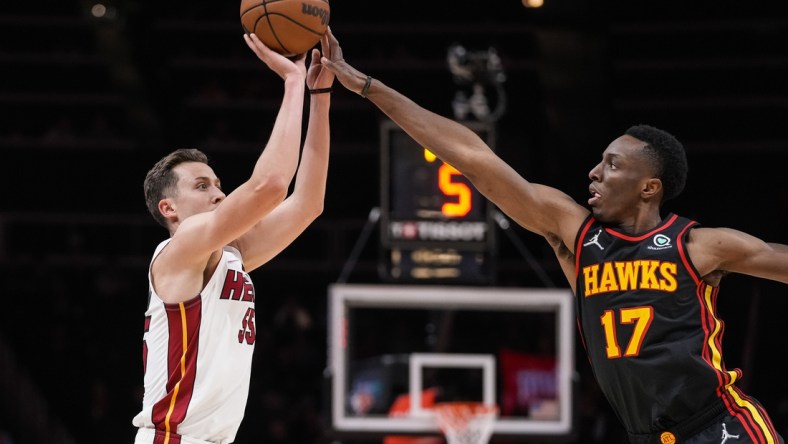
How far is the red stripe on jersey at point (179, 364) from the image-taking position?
452cm

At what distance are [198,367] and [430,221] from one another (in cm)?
570

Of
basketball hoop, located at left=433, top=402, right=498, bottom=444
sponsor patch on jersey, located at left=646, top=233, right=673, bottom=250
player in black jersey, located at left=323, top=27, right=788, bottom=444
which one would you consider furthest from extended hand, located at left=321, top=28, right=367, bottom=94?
basketball hoop, located at left=433, top=402, right=498, bottom=444

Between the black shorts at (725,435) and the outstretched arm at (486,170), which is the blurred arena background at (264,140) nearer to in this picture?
the outstretched arm at (486,170)

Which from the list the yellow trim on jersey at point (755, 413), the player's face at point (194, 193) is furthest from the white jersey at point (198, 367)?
the yellow trim on jersey at point (755, 413)

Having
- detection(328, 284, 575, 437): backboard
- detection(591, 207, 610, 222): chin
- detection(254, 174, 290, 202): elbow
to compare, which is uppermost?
detection(254, 174, 290, 202): elbow

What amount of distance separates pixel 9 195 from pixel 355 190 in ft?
15.1

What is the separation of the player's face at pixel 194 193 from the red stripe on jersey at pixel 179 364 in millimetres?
430

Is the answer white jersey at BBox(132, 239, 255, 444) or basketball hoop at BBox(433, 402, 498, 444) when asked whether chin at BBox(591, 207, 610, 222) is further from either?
basketball hoop at BBox(433, 402, 498, 444)

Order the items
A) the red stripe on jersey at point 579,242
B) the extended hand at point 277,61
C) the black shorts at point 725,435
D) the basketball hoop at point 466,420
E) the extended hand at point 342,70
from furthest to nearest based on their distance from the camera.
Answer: the basketball hoop at point 466,420
the extended hand at point 342,70
the extended hand at point 277,61
the red stripe on jersey at point 579,242
the black shorts at point 725,435

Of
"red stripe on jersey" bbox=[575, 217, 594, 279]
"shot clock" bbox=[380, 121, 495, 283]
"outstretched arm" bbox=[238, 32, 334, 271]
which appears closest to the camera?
"red stripe on jersey" bbox=[575, 217, 594, 279]

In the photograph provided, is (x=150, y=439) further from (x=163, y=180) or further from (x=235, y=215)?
(x=163, y=180)

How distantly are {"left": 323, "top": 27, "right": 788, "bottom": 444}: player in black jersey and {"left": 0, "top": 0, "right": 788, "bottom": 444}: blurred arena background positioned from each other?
943 cm

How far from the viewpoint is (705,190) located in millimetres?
15203

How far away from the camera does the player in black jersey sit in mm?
4348
